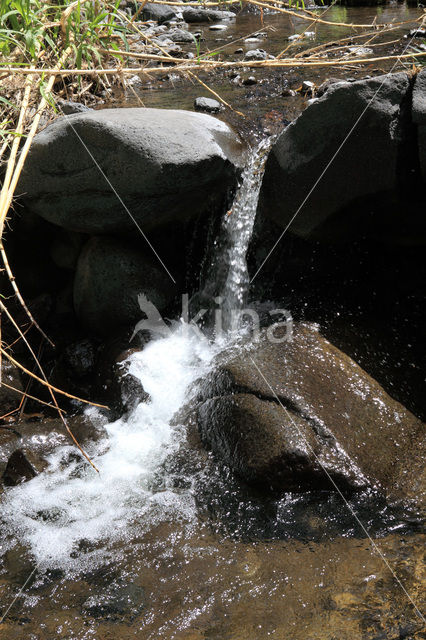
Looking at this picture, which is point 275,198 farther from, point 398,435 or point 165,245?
point 398,435

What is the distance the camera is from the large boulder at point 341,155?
11.3 ft

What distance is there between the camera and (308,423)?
300 cm

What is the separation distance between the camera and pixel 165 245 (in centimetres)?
448

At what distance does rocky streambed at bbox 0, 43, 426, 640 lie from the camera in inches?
94.7

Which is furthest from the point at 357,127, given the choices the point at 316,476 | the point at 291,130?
the point at 316,476

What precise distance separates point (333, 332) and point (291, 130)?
4.22ft

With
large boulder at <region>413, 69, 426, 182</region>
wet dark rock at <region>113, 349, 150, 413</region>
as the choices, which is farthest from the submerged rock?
wet dark rock at <region>113, 349, 150, 413</region>

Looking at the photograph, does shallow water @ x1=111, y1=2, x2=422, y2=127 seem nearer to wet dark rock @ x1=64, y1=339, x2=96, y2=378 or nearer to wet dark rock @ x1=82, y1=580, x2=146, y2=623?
wet dark rock @ x1=64, y1=339, x2=96, y2=378

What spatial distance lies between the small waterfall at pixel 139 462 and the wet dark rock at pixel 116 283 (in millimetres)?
326

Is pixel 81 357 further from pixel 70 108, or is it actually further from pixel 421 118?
pixel 421 118

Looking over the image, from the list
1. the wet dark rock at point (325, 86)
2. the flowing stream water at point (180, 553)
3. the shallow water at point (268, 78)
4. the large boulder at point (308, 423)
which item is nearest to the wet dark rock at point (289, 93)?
the shallow water at point (268, 78)

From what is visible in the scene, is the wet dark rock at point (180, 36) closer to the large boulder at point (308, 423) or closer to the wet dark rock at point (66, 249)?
the wet dark rock at point (66, 249)

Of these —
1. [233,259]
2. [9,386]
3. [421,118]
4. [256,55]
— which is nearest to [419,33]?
[256,55]

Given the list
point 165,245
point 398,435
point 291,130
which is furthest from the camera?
point 165,245
